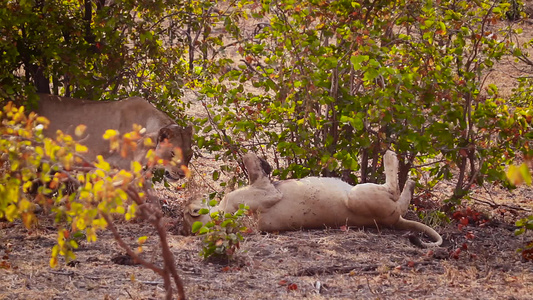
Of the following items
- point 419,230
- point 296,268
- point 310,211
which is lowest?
point 296,268

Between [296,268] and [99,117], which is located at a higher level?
[99,117]

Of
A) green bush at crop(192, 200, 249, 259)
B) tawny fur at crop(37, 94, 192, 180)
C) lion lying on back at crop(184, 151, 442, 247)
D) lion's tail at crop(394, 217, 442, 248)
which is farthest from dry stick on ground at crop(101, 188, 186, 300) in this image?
tawny fur at crop(37, 94, 192, 180)

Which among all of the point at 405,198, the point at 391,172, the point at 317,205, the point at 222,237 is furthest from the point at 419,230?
the point at 222,237

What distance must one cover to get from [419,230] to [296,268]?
1.46 m

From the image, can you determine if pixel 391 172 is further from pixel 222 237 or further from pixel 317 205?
pixel 222 237

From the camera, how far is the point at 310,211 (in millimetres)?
5512

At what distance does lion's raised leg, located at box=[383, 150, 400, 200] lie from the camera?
5.56 m

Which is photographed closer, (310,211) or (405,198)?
(310,211)

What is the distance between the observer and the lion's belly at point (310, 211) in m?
5.49

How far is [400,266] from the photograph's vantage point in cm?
454

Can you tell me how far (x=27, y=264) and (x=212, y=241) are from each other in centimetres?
117

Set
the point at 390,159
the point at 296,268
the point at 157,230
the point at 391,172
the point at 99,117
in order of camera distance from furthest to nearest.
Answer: the point at 99,117 → the point at 390,159 → the point at 391,172 → the point at 296,268 → the point at 157,230

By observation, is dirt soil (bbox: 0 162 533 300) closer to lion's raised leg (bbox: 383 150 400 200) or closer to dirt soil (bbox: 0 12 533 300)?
dirt soil (bbox: 0 12 533 300)

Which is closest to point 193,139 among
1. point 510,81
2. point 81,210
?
point 81,210
